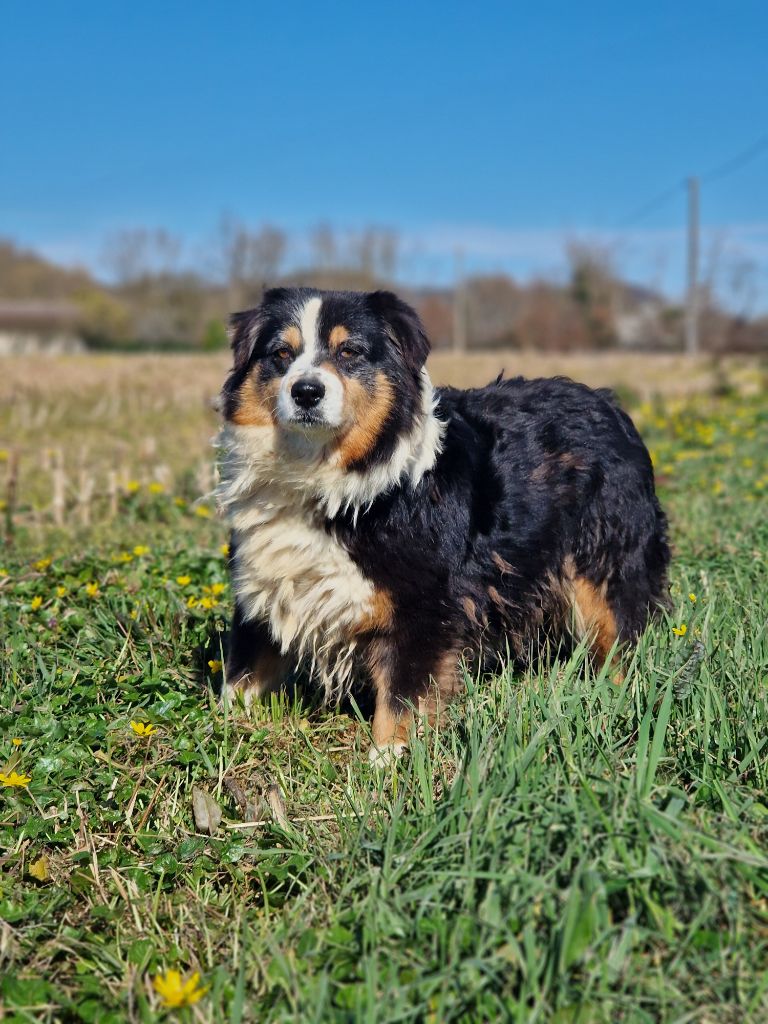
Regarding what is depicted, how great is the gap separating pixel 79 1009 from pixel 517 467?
2.59 m

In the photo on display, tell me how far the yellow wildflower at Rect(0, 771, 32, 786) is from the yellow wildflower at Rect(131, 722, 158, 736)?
1.31 feet

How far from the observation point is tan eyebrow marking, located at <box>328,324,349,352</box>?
3.74 m

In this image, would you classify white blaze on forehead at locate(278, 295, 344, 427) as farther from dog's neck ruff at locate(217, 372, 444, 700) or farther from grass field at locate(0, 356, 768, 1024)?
grass field at locate(0, 356, 768, 1024)

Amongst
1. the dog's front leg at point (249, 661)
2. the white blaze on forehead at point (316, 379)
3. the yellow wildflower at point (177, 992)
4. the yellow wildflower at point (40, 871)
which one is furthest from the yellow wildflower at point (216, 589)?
the yellow wildflower at point (177, 992)

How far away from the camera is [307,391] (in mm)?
3480

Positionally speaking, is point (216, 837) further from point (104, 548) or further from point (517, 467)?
point (104, 548)

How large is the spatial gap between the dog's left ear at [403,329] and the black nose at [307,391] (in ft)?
1.64

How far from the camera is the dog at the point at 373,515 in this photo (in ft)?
12.1

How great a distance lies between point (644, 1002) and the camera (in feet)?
7.46

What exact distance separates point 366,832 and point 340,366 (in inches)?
67.5

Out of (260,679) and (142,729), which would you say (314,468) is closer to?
(260,679)

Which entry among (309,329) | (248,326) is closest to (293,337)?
(309,329)

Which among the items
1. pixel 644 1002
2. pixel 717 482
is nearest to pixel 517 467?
pixel 644 1002

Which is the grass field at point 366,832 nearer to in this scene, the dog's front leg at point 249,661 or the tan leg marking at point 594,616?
the dog's front leg at point 249,661
